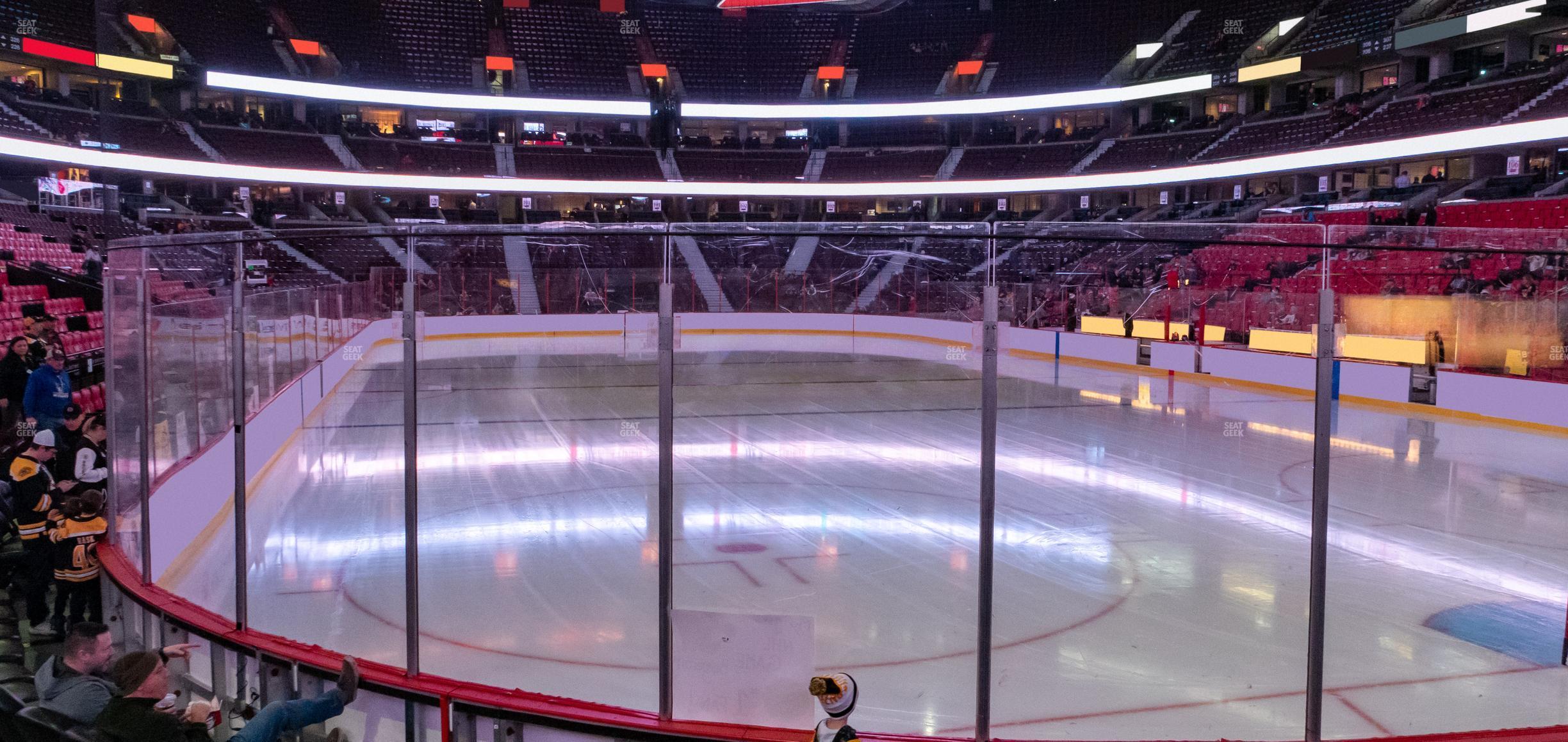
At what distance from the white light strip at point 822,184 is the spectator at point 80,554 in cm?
2860

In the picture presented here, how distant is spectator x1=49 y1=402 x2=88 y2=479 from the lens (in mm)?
6062

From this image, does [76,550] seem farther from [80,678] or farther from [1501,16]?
[1501,16]

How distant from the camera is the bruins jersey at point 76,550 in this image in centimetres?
498

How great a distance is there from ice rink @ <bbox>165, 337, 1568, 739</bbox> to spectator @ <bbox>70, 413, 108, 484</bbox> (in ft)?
2.71

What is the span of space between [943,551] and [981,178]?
3696cm

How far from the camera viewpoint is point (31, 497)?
18.4ft

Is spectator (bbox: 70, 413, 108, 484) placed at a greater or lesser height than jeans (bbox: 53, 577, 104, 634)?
greater

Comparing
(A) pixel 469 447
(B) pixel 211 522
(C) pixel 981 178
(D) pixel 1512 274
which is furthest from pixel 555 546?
(C) pixel 981 178

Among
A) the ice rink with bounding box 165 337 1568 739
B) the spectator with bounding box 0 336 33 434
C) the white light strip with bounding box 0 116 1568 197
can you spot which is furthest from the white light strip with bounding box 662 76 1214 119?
the spectator with bounding box 0 336 33 434

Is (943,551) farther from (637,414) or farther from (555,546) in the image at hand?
(637,414)

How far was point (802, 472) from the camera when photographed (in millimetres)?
9930

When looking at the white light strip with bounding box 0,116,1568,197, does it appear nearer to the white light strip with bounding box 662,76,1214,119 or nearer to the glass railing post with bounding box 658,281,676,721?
the white light strip with bounding box 662,76,1214,119

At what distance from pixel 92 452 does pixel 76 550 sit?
671 millimetres

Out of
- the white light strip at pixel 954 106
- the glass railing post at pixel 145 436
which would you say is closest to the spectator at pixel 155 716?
the glass railing post at pixel 145 436
